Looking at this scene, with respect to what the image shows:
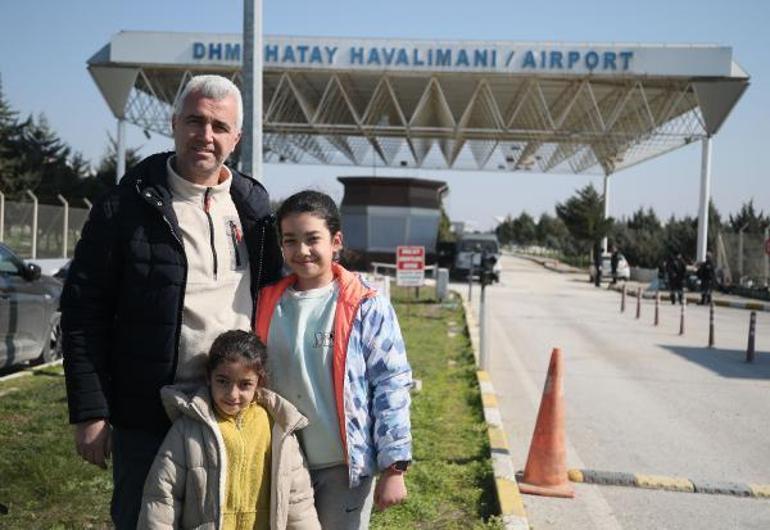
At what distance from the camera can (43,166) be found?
51094 millimetres

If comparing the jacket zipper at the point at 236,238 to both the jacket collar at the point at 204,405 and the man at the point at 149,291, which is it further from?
the jacket collar at the point at 204,405

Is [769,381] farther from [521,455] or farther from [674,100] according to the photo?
[674,100]

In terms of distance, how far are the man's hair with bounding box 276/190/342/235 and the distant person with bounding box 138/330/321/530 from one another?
0.51m

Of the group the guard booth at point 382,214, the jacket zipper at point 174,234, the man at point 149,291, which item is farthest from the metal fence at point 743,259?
the jacket zipper at point 174,234

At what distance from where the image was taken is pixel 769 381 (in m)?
10.8

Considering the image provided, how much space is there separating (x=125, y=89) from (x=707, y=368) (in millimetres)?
31896

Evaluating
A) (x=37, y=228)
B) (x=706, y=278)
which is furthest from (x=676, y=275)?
(x=37, y=228)

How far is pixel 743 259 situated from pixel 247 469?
33163mm

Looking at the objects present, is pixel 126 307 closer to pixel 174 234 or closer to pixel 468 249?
pixel 174 234

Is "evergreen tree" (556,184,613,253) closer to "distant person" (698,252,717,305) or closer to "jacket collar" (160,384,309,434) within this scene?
"distant person" (698,252,717,305)

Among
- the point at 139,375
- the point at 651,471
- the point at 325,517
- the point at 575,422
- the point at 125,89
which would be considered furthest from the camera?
the point at 125,89

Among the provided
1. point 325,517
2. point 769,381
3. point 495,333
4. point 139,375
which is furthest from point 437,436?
point 495,333

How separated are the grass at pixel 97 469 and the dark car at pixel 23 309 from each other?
34 cm

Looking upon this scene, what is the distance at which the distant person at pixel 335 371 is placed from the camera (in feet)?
9.11
